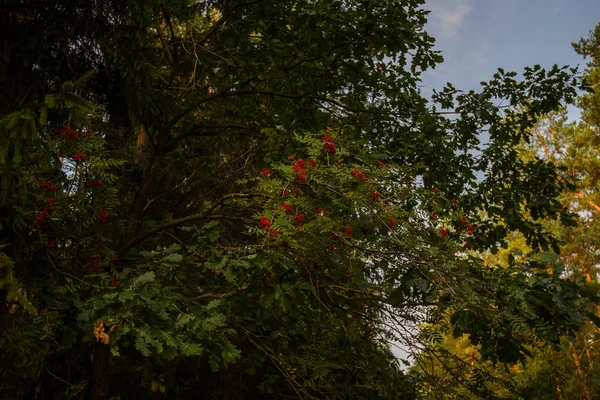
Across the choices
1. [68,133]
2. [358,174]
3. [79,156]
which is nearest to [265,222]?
[358,174]

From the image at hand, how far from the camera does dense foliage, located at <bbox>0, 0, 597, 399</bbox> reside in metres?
3.49

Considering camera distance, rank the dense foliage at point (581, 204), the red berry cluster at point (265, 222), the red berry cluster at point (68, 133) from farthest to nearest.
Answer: the dense foliage at point (581, 204) < the red berry cluster at point (68, 133) < the red berry cluster at point (265, 222)

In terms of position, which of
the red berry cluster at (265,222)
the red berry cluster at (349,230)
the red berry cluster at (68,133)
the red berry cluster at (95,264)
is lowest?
the red berry cluster at (95,264)

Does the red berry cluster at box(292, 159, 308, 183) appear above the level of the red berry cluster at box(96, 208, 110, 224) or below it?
above

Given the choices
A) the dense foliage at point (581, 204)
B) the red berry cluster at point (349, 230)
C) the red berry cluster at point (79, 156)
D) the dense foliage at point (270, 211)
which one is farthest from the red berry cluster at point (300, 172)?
the dense foliage at point (581, 204)

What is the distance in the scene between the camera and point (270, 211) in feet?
11.5

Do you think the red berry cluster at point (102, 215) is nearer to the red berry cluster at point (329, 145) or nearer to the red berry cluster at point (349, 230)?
the red berry cluster at point (329, 145)

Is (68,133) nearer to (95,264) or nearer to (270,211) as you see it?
(95,264)

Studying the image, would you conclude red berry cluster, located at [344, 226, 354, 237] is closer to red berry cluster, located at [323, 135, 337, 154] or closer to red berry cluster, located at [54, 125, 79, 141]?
red berry cluster, located at [323, 135, 337, 154]

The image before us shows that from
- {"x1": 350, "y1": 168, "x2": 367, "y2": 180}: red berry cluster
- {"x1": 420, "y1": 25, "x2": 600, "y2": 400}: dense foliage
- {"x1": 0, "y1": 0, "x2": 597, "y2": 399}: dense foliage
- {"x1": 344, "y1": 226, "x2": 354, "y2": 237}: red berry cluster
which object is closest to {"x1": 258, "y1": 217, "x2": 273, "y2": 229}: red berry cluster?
{"x1": 0, "y1": 0, "x2": 597, "y2": 399}: dense foliage

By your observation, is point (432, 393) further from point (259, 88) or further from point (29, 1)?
point (29, 1)

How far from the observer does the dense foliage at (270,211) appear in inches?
137

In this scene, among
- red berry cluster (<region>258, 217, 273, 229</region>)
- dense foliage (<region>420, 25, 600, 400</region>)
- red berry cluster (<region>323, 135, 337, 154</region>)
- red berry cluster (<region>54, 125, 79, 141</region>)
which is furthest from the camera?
dense foliage (<region>420, 25, 600, 400</region>)

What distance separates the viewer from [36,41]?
161 inches
